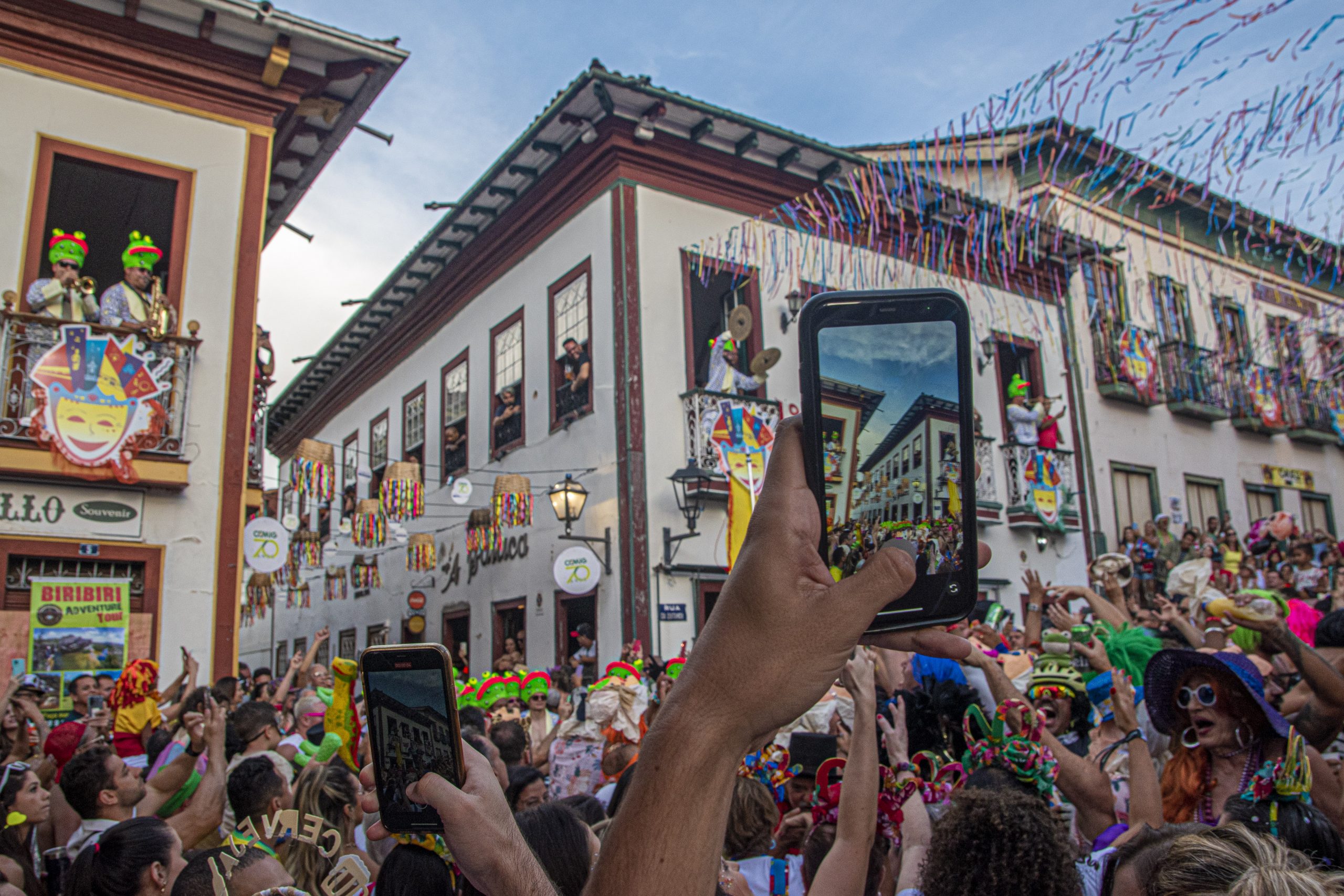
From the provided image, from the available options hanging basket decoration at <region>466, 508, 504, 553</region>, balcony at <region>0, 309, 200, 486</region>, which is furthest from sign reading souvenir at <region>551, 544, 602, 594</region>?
balcony at <region>0, 309, 200, 486</region>

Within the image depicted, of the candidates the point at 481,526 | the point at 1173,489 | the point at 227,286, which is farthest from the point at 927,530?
the point at 1173,489

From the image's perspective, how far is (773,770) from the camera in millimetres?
4328

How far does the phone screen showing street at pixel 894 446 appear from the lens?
124cm

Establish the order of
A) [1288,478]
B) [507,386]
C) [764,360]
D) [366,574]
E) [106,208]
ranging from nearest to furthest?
[106,208]
[764,360]
[507,386]
[366,574]
[1288,478]

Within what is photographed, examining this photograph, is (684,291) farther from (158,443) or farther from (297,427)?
(297,427)

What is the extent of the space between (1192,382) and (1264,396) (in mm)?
2364

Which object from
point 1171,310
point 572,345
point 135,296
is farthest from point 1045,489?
point 135,296

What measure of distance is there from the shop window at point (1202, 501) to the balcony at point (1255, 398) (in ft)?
5.21

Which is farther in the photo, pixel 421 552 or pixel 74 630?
pixel 421 552

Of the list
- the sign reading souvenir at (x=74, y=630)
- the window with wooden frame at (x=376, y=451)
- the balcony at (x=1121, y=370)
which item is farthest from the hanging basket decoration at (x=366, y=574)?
the balcony at (x=1121, y=370)

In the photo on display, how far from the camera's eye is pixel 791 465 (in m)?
1.20

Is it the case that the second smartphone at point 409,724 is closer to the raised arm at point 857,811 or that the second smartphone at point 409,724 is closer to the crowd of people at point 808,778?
the crowd of people at point 808,778

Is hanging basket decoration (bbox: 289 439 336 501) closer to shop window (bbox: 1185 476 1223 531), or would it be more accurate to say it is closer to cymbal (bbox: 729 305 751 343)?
cymbal (bbox: 729 305 751 343)

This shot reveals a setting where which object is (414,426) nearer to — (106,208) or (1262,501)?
(106,208)
